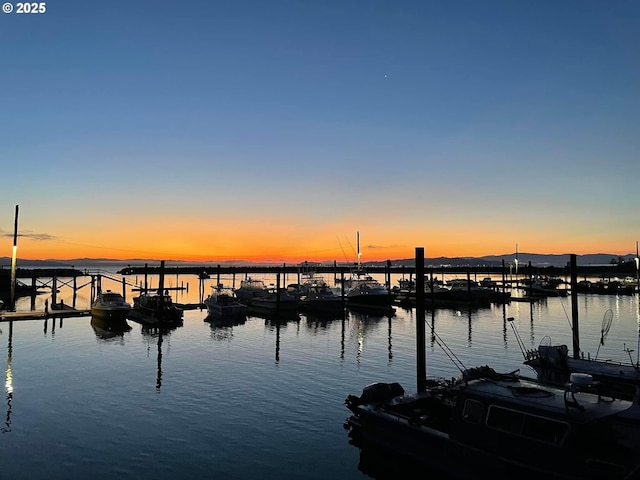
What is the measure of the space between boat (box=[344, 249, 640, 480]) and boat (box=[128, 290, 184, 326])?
35.8 meters

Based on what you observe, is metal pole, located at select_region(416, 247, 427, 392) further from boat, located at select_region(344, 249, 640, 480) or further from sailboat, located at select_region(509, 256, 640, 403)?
sailboat, located at select_region(509, 256, 640, 403)

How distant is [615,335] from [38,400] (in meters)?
46.6

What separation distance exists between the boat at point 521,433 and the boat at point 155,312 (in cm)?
3584

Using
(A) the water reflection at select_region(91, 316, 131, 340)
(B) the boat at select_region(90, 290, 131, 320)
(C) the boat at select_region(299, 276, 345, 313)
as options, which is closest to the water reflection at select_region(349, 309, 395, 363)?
(C) the boat at select_region(299, 276, 345, 313)

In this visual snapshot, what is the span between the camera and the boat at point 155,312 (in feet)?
162

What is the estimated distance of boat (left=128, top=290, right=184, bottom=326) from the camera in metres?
49.3

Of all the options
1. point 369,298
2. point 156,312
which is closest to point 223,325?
point 156,312

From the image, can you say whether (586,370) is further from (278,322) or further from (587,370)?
(278,322)

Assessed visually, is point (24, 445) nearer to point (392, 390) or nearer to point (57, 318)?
point (392, 390)

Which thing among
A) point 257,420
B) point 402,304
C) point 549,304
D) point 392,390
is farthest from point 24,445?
point 549,304

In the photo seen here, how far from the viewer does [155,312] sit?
167 ft

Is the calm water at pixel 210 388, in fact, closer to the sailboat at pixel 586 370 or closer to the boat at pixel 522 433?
the boat at pixel 522 433

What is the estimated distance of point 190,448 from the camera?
16.9 meters

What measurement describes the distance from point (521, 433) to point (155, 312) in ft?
150
